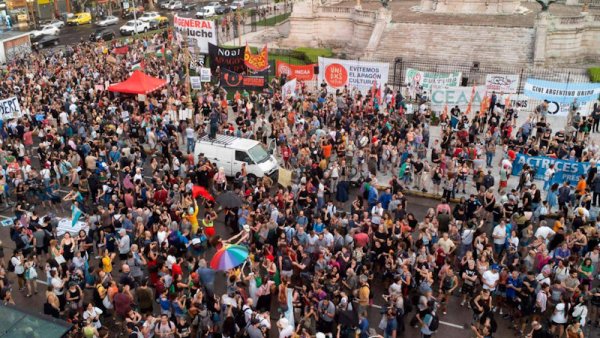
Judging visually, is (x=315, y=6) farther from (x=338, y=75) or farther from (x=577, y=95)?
(x=577, y=95)

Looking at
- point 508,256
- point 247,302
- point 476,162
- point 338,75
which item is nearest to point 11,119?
point 338,75

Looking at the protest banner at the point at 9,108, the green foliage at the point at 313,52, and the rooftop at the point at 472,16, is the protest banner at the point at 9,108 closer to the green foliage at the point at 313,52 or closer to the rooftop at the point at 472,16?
the green foliage at the point at 313,52

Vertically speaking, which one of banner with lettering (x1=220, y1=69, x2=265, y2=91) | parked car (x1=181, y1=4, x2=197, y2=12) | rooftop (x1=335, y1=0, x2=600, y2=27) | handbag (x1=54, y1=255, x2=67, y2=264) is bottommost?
parked car (x1=181, y1=4, x2=197, y2=12)

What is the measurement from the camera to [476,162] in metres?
20.2

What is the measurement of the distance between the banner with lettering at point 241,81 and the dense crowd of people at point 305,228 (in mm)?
2792

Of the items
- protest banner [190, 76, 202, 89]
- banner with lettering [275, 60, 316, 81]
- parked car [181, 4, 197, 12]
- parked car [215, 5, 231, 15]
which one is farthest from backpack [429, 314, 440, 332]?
parked car [181, 4, 197, 12]

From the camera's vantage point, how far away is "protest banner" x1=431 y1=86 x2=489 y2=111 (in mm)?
25438

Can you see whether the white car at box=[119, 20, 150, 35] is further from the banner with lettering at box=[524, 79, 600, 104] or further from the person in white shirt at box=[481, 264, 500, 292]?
the person in white shirt at box=[481, 264, 500, 292]

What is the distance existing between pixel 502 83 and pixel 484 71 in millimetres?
8840

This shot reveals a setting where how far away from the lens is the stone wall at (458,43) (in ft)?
117

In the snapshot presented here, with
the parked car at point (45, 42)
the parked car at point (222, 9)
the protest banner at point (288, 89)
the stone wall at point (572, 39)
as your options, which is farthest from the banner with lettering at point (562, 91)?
the parked car at point (222, 9)

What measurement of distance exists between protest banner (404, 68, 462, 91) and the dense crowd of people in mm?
1842

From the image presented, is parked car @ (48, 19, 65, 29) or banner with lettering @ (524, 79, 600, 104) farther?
parked car @ (48, 19, 65, 29)

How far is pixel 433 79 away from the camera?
26.2 meters
